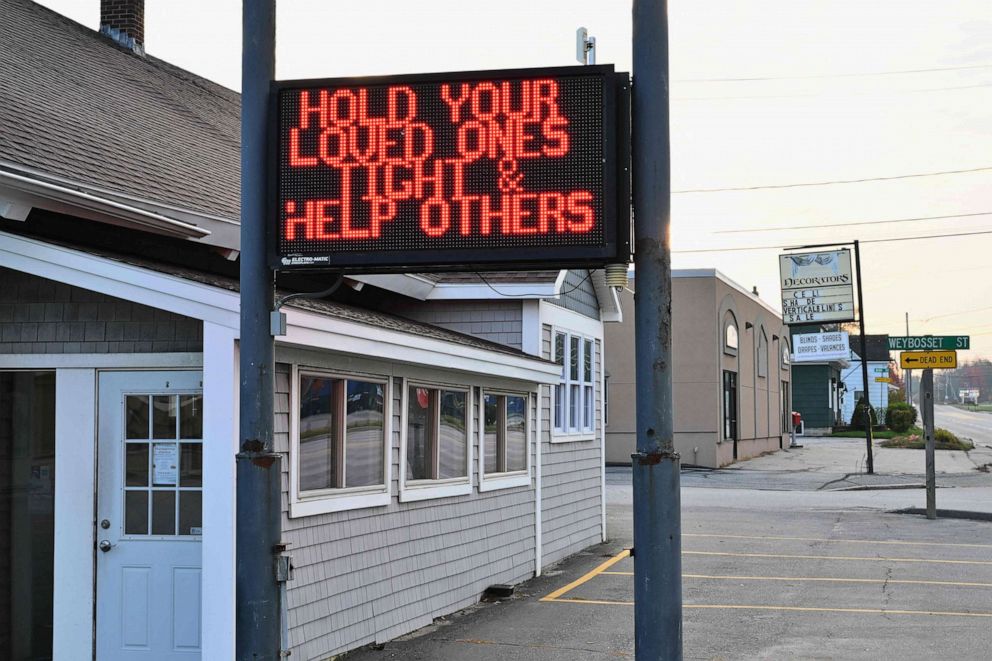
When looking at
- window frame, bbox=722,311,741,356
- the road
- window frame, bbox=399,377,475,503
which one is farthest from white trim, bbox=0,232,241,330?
the road

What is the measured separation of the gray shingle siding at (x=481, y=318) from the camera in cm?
1513

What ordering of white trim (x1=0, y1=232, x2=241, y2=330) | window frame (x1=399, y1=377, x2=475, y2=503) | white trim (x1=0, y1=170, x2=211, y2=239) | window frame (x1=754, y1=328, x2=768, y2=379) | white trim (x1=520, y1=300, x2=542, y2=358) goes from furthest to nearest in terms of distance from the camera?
1. window frame (x1=754, y1=328, x2=768, y2=379)
2. white trim (x1=520, y1=300, x2=542, y2=358)
3. window frame (x1=399, y1=377, x2=475, y2=503)
4. white trim (x1=0, y1=170, x2=211, y2=239)
5. white trim (x1=0, y1=232, x2=241, y2=330)

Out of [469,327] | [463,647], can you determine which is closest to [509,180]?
[463,647]

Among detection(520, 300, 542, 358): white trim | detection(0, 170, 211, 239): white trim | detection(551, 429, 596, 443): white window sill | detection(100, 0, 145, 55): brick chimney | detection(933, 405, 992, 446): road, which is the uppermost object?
detection(100, 0, 145, 55): brick chimney

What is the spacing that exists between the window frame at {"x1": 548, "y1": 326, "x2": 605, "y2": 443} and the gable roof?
199 inches

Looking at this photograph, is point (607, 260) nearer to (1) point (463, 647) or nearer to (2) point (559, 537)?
(1) point (463, 647)

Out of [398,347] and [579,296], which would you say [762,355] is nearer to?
[579,296]

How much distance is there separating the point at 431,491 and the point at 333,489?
2.04m

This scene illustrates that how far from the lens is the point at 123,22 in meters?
17.7

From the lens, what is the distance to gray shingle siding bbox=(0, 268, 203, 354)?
8297 millimetres

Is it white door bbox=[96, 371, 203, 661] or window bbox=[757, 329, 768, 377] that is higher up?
window bbox=[757, 329, 768, 377]

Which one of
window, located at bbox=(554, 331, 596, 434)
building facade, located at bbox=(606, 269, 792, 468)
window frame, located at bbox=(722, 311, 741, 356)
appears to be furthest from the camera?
window frame, located at bbox=(722, 311, 741, 356)

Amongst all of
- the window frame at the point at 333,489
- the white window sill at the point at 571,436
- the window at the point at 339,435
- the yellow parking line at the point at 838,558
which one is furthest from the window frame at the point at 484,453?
the yellow parking line at the point at 838,558

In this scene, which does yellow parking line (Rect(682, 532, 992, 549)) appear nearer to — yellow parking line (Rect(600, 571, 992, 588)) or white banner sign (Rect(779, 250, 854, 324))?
yellow parking line (Rect(600, 571, 992, 588))
